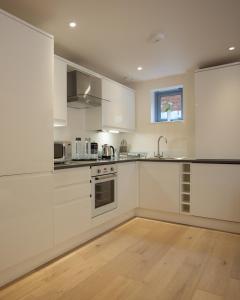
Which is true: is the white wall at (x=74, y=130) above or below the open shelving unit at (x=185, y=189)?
above

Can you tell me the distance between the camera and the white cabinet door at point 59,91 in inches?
107

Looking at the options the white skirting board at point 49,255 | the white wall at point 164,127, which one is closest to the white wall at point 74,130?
the white wall at point 164,127

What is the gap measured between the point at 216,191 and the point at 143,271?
1.54m

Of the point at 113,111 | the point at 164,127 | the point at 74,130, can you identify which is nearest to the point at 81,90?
the point at 74,130

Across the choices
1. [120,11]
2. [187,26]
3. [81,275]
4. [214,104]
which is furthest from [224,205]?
[120,11]

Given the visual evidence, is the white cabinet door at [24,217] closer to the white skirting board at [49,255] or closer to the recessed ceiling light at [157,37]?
the white skirting board at [49,255]

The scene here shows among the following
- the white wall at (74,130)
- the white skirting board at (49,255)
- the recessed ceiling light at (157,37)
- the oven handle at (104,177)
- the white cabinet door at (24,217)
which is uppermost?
the recessed ceiling light at (157,37)

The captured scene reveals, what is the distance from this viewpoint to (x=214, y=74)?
3.34m

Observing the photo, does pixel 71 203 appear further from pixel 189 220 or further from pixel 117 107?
pixel 117 107

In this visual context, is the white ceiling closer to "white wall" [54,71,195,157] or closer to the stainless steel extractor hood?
the stainless steel extractor hood

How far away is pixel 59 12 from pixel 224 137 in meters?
2.55

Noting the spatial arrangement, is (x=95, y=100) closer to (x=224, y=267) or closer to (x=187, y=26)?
(x=187, y=26)

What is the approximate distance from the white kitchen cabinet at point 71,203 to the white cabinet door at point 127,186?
69cm

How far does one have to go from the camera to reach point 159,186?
3469 millimetres
